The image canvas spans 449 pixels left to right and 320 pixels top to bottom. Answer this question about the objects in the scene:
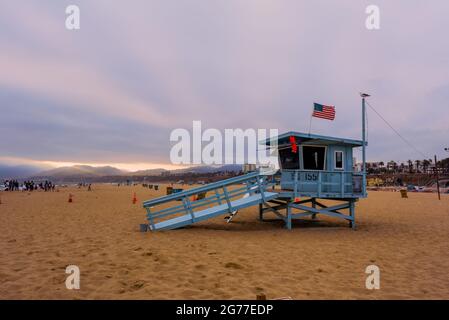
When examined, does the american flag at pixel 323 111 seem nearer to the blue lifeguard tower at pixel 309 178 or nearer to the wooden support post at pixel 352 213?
the blue lifeguard tower at pixel 309 178

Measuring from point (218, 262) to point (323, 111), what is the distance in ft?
30.1

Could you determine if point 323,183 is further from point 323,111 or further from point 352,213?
point 323,111

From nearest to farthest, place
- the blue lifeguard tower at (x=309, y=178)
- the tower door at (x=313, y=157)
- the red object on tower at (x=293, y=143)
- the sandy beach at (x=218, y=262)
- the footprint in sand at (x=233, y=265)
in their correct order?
the sandy beach at (x=218, y=262), the footprint in sand at (x=233, y=265), the blue lifeguard tower at (x=309, y=178), the red object on tower at (x=293, y=143), the tower door at (x=313, y=157)

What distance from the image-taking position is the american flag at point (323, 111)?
13734 millimetres

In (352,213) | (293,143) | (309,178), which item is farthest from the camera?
(352,213)

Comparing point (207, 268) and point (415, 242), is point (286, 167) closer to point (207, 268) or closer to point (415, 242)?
point (415, 242)

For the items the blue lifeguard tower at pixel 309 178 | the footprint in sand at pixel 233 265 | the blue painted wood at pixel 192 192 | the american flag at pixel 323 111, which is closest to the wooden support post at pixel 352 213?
the blue lifeguard tower at pixel 309 178

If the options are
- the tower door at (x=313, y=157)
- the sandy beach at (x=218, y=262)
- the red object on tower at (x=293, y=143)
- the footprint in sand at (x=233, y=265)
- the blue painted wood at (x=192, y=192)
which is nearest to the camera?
the sandy beach at (x=218, y=262)

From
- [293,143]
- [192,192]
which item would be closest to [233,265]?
[192,192]

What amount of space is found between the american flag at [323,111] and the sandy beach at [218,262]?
5118 mm

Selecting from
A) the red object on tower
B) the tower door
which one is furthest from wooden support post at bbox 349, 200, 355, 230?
the red object on tower

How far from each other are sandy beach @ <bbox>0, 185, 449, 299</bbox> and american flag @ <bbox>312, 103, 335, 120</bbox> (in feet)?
16.8

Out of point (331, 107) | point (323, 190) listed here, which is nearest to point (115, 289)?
point (323, 190)

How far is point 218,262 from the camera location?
7.66m
